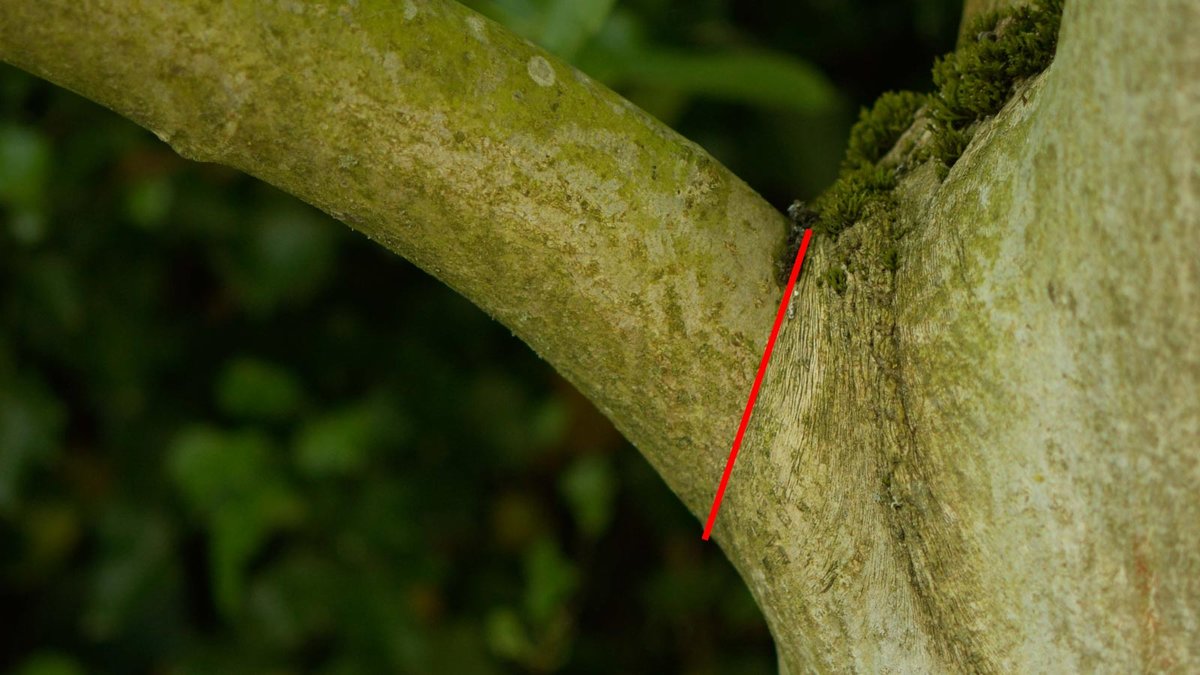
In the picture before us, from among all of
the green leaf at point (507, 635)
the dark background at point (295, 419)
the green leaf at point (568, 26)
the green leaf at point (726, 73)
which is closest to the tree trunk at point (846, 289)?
the green leaf at point (568, 26)

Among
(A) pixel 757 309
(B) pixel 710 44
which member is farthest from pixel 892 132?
(B) pixel 710 44

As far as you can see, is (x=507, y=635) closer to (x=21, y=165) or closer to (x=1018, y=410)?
(x=21, y=165)

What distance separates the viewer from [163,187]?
1.89 meters

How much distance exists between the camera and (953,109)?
2.64 ft

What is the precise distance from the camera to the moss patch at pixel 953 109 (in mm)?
774

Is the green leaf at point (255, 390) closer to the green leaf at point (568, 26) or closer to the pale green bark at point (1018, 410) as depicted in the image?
the green leaf at point (568, 26)

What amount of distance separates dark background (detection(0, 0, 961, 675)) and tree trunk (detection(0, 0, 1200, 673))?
1053 millimetres

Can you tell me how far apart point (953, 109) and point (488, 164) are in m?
0.37

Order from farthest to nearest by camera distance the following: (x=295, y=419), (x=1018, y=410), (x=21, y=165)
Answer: (x=295, y=419), (x=21, y=165), (x=1018, y=410)

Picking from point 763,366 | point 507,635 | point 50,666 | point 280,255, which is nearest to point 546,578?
point 507,635

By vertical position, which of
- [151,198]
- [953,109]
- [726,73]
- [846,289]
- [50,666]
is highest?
[726,73]

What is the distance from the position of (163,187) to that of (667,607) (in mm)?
1419

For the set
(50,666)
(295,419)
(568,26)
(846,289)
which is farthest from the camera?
(50,666)

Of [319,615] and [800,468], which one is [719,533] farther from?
[319,615]
